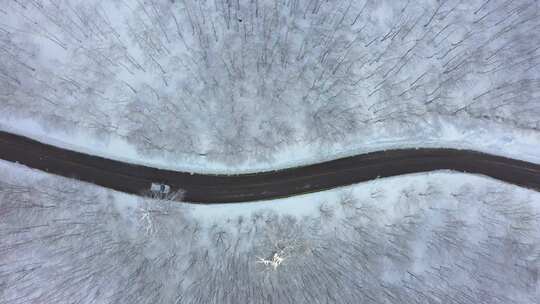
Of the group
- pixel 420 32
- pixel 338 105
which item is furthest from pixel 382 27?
pixel 338 105

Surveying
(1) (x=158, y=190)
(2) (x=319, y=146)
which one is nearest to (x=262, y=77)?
(2) (x=319, y=146)

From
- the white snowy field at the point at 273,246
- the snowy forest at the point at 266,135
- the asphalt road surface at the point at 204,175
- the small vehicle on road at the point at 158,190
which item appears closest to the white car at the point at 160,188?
the small vehicle on road at the point at 158,190

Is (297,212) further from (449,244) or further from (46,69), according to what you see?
(46,69)

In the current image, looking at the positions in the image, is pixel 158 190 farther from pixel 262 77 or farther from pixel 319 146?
pixel 319 146

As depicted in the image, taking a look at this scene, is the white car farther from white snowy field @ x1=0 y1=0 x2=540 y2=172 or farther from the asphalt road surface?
white snowy field @ x1=0 y1=0 x2=540 y2=172

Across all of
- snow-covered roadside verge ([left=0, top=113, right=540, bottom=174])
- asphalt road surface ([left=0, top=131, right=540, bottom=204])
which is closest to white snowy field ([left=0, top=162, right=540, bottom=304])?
asphalt road surface ([left=0, top=131, right=540, bottom=204])
